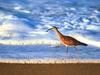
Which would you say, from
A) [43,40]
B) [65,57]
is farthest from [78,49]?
[43,40]

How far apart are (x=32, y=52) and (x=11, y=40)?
7.2 inches

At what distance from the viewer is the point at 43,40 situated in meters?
2.01

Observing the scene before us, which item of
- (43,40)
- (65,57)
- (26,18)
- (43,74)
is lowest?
(43,74)

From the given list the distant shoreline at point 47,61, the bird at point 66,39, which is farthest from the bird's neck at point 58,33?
the distant shoreline at point 47,61

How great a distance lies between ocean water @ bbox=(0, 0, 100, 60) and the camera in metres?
1.99

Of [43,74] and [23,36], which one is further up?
[23,36]

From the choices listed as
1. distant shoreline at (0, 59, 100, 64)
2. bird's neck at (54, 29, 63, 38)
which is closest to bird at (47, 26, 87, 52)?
bird's neck at (54, 29, 63, 38)

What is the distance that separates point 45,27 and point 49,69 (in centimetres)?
32

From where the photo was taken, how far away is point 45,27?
6.63 feet

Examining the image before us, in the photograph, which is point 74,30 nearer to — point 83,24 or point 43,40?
point 83,24

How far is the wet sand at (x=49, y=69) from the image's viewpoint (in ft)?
6.56

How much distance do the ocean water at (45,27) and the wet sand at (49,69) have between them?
0.07 meters

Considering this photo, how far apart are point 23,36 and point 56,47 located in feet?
0.87

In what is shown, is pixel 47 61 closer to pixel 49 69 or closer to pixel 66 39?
pixel 49 69
